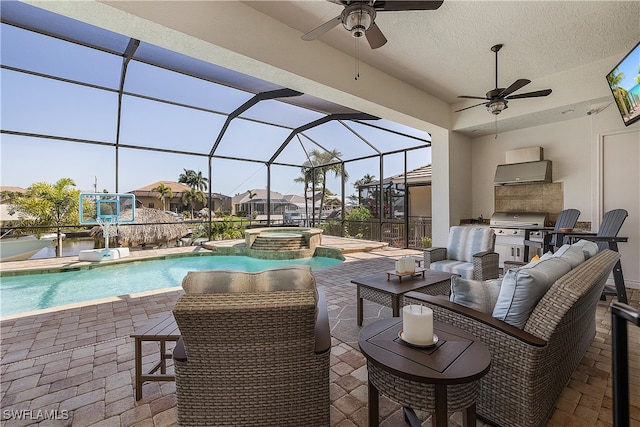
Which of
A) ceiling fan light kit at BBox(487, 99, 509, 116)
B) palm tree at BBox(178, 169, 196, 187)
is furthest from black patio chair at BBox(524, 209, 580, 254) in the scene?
palm tree at BBox(178, 169, 196, 187)

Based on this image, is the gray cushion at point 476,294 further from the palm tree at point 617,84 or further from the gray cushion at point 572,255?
the palm tree at point 617,84

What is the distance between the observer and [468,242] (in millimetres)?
4113

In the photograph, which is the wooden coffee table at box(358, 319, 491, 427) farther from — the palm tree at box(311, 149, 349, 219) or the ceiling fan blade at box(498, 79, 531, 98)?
the palm tree at box(311, 149, 349, 219)

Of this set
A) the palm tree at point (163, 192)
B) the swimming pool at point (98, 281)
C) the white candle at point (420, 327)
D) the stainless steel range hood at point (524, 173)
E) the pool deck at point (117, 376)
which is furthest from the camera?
the palm tree at point (163, 192)

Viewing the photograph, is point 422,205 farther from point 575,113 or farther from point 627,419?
point 627,419

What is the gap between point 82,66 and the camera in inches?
210

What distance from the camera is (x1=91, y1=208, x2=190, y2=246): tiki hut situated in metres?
9.55

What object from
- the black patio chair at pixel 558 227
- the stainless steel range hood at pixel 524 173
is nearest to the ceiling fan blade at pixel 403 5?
the black patio chair at pixel 558 227

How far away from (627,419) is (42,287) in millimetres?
7216

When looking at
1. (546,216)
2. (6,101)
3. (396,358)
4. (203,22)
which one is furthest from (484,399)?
(6,101)

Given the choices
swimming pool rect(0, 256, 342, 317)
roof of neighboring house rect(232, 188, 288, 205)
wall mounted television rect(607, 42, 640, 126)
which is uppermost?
wall mounted television rect(607, 42, 640, 126)

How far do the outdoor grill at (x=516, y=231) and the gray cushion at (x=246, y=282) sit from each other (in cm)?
543

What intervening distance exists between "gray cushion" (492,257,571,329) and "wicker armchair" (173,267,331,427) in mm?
999

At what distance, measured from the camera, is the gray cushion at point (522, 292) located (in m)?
1.53
